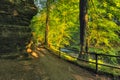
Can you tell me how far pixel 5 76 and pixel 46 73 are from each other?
2.40m

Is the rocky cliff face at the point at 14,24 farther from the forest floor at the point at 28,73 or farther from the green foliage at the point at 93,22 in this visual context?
the green foliage at the point at 93,22


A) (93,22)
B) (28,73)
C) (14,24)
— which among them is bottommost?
(28,73)

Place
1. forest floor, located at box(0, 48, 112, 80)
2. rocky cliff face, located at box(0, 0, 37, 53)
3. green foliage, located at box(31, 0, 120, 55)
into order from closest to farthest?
forest floor, located at box(0, 48, 112, 80)
rocky cliff face, located at box(0, 0, 37, 53)
green foliage, located at box(31, 0, 120, 55)

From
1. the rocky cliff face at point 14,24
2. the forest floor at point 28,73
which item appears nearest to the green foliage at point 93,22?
the rocky cliff face at point 14,24

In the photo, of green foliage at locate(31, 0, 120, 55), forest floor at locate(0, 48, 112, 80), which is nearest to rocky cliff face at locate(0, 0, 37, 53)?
forest floor at locate(0, 48, 112, 80)

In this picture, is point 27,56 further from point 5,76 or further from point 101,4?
point 101,4

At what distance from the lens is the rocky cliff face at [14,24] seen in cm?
986

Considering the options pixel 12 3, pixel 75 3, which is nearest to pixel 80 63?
pixel 12 3

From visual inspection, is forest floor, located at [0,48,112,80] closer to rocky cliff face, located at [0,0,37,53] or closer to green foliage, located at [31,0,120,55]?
rocky cliff face, located at [0,0,37,53]

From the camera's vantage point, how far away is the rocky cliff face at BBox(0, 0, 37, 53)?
986 cm

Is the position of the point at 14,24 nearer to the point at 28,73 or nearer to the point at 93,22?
the point at 28,73

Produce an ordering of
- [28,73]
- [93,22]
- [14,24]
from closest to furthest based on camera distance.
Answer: [28,73]
[14,24]
[93,22]

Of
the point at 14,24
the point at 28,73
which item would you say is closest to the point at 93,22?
the point at 14,24

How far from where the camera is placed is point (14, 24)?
10.5 m
